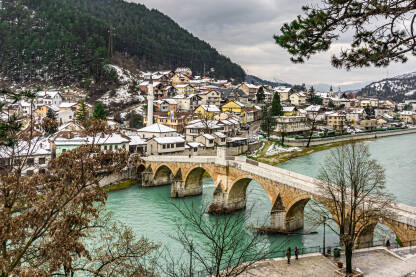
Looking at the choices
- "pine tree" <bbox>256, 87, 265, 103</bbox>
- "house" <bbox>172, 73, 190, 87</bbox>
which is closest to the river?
"pine tree" <bbox>256, 87, 265, 103</bbox>

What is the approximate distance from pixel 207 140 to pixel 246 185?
1856 centimetres

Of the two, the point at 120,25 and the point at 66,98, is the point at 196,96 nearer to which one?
the point at 66,98

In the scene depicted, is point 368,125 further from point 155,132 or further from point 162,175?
point 162,175

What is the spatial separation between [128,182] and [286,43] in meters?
28.9

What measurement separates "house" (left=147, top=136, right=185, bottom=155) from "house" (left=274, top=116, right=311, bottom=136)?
2459cm

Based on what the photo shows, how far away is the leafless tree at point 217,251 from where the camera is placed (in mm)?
8571

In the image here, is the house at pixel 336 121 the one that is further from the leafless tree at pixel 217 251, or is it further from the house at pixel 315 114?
the leafless tree at pixel 217 251

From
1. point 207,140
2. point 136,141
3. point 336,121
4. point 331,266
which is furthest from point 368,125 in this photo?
point 331,266

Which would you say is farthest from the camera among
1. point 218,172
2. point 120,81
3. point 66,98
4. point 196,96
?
point 120,81

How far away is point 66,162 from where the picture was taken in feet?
21.0

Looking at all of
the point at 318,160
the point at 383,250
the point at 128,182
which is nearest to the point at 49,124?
the point at 383,250

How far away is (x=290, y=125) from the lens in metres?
58.9

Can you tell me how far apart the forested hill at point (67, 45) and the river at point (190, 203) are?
5201 cm

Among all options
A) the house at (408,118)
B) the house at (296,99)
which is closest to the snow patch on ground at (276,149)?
the house at (296,99)
